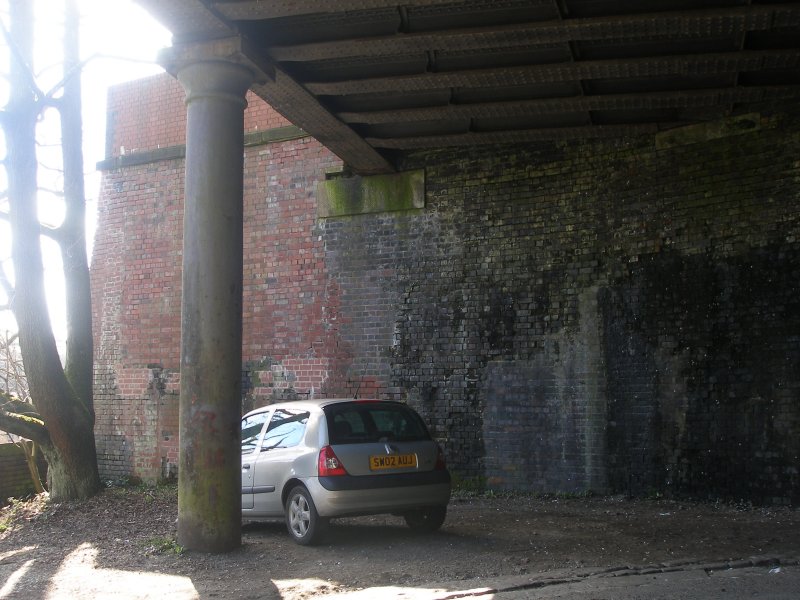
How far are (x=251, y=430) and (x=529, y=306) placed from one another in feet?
14.8

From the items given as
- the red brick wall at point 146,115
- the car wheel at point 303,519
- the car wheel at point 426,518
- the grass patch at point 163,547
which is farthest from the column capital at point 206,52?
the red brick wall at point 146,115

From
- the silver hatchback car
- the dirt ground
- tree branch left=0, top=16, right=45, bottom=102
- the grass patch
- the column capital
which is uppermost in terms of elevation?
tree branch left=0, top=16, right=45, bottom=102

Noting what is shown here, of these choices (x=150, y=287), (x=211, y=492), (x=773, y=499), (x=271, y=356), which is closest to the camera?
(x=211, y=492)

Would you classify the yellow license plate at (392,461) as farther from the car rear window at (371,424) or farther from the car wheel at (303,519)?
the car wheel at (303,519)

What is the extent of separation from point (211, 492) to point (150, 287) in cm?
742

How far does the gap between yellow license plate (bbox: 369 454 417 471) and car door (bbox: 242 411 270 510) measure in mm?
1528

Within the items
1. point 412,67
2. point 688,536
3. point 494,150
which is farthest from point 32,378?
point 688,536

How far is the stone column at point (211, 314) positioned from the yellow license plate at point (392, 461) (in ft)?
4.26

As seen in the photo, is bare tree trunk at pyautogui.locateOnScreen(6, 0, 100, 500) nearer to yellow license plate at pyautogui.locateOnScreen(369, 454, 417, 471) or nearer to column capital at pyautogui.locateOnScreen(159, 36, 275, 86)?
column capital at pyautogui.locateOnScreen(159, 36, 275, 86)

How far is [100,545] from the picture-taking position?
26.7 ft

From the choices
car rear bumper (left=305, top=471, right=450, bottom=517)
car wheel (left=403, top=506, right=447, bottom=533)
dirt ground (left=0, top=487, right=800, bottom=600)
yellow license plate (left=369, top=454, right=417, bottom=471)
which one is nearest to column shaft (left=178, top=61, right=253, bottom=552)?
dirt ground (left=0, top=487, right=800, bottom=600)

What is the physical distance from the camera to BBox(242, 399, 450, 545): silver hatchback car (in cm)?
756

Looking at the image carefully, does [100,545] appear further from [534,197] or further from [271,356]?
[534,197]

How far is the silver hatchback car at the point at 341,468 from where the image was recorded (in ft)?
24.8
